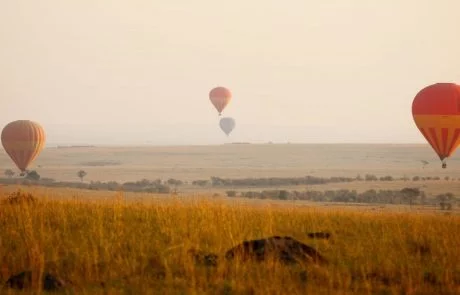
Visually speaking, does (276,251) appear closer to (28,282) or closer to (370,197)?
(28,282)

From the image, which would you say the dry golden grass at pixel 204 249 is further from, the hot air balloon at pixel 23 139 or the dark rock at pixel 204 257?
the hot air balloon at pixel 23 139

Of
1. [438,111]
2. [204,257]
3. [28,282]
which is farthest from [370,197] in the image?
[28,282]

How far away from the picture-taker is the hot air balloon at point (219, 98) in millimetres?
106188

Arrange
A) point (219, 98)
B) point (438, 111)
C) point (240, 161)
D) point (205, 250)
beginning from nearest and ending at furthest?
point (205, 250), point (438, 111), point (219, 98), point (240, 161)

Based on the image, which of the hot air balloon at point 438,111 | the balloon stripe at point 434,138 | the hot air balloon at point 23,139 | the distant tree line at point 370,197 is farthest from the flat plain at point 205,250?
the hot air balloon at point 23,139

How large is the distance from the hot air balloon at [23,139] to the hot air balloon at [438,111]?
3850 cm

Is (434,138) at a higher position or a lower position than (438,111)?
lower

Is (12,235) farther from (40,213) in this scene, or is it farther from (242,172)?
(242,172)

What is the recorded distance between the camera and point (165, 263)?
808 centimetres

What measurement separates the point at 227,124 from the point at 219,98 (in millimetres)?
51942

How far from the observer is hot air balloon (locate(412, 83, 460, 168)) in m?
46.0

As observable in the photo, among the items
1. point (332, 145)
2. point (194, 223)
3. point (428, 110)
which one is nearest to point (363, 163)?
point (332, 145)

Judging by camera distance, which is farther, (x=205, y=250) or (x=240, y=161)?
(x=240, y=161)

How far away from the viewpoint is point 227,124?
520 ft
